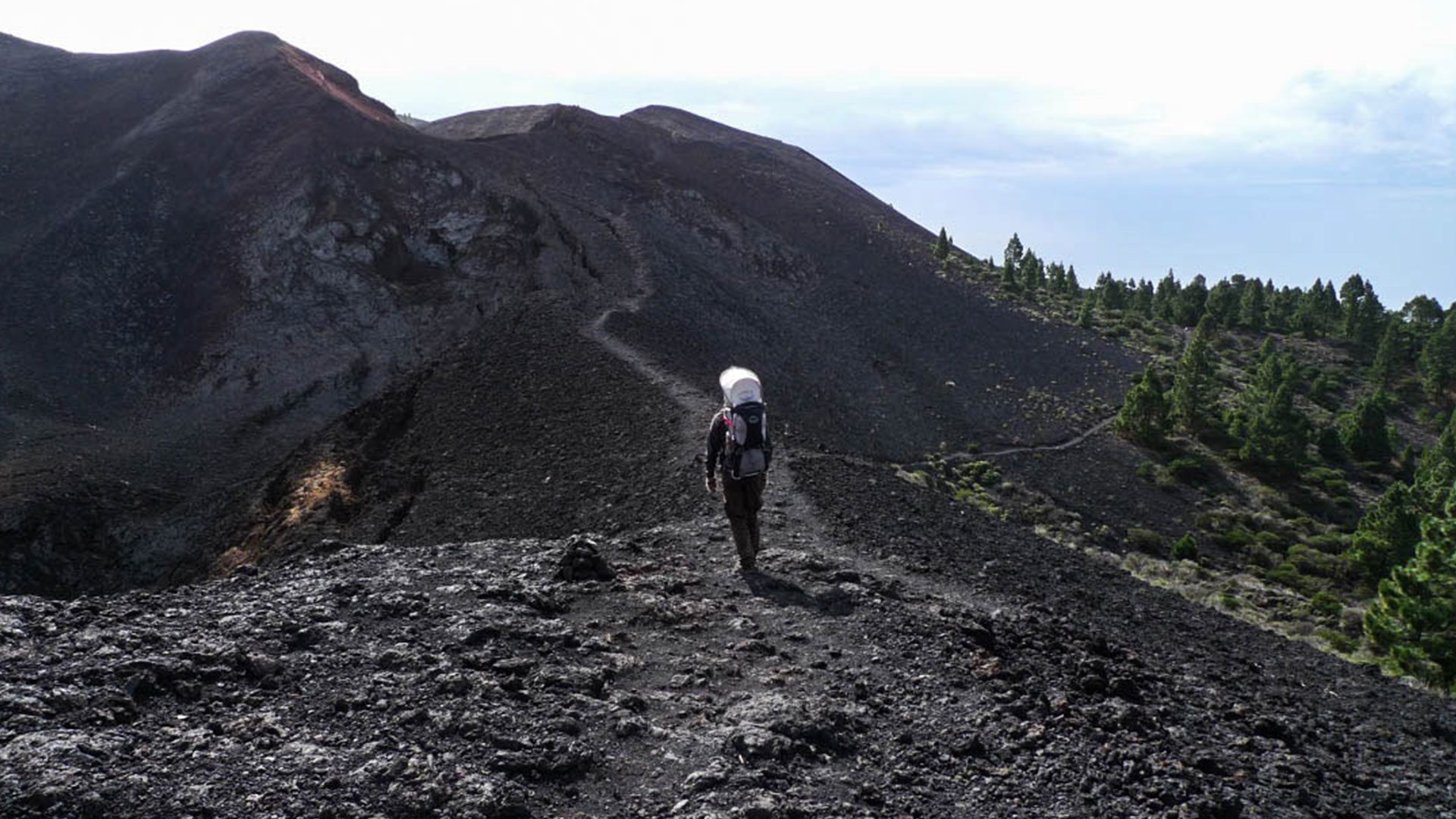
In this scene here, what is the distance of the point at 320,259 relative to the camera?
126 feet

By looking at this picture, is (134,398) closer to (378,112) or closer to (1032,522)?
(378,112)

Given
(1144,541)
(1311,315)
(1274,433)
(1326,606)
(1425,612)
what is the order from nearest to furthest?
(1425,612) → (1326,606) → (1144,541) → (1274,433) → (1311,315)

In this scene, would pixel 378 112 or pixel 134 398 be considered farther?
pixel 378 112

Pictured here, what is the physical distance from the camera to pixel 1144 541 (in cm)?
Result: 3766

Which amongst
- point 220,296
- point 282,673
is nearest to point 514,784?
point 282,673

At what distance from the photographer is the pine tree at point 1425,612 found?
899 inches

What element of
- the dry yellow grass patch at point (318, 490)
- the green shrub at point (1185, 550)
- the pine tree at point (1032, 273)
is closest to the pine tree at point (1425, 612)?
the green shrub at point (1185, 550)

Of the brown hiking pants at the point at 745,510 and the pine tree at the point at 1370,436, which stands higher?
the brown hiking pants at the point at 745,510

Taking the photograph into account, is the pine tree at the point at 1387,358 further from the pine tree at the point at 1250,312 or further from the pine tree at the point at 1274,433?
the pine tree at the point at 1274,433

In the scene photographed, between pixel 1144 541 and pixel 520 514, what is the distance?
28.4 metres

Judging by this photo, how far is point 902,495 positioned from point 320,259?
3007 centimetres

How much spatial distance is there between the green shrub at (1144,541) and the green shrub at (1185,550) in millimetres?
631

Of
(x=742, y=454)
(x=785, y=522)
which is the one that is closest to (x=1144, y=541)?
(x=785, y=522)

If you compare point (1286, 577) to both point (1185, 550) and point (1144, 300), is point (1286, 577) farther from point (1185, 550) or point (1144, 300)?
point (1144, 300)
